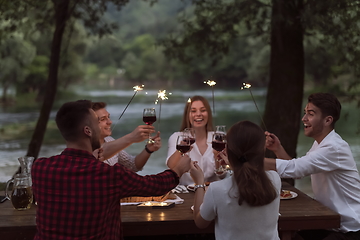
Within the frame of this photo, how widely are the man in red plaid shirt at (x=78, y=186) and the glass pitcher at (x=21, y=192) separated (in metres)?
0.59

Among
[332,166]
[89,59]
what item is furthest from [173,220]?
[89,59]

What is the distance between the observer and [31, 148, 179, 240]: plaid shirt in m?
1.90

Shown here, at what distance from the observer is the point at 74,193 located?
6.22 feet

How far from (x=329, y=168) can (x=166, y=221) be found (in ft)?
3.67

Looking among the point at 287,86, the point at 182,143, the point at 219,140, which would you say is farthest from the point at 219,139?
the point at 287,86

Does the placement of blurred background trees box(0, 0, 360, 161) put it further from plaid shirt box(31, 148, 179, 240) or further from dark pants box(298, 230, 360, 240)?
plaid shirt box(31, 148, 179, 240)

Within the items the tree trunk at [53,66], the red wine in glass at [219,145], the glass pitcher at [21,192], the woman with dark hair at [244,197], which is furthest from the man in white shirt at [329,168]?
the tree trunk at [53,66]

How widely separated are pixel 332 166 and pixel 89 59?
12.6m

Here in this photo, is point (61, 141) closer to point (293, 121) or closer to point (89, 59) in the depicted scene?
point (89, 59)

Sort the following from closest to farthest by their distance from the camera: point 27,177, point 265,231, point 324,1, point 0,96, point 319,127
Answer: point 265,231 → point 27,177 → point 319,127 → point 324,1 → point 0,96

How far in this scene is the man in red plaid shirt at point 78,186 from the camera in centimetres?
190

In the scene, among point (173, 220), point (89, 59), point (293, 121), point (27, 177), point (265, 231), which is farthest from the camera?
point (89, 59)

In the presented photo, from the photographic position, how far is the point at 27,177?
2512mm

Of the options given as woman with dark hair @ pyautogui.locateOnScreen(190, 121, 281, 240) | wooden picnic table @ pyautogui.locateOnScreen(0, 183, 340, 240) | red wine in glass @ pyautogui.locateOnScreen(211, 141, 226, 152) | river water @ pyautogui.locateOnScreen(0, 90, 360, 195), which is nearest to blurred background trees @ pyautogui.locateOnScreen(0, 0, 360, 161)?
river water @ pyautogui.locateOnScreen(0, 90, 360, 195)
